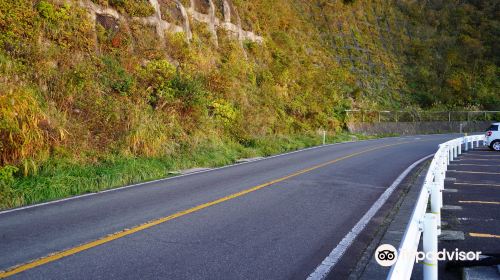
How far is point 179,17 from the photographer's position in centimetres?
2423

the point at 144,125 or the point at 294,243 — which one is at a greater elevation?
the point at 144,125

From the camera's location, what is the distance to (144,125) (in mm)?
14570

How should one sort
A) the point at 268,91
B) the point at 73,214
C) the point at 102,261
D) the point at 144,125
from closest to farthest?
the point at 102,261 → the point at 73,214 → the point at 144,125 → the point at 268,91

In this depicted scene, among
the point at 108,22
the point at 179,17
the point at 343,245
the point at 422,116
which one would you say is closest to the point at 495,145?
the point at 179,17

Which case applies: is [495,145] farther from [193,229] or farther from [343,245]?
[193,229]

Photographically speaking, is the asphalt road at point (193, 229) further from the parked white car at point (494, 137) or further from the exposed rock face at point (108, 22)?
the parked white car at point (494, 137)

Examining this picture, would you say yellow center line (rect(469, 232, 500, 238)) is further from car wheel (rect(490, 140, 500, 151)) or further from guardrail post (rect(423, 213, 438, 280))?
car wheel (rect(490, 140, 500, 151))

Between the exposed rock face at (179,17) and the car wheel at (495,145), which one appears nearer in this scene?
the exposed rock face at (179,17)

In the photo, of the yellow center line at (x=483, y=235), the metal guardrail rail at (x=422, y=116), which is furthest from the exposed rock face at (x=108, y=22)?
the metal guardrail rail at (x=422, y=116)

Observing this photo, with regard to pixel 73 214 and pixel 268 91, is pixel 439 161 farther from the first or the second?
pixel 268 91

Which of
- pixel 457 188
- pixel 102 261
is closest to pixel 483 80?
pixel 457 188

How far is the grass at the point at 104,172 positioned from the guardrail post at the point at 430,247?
26.9 ft

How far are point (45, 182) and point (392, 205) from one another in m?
7.97

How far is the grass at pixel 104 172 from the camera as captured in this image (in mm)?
9539
